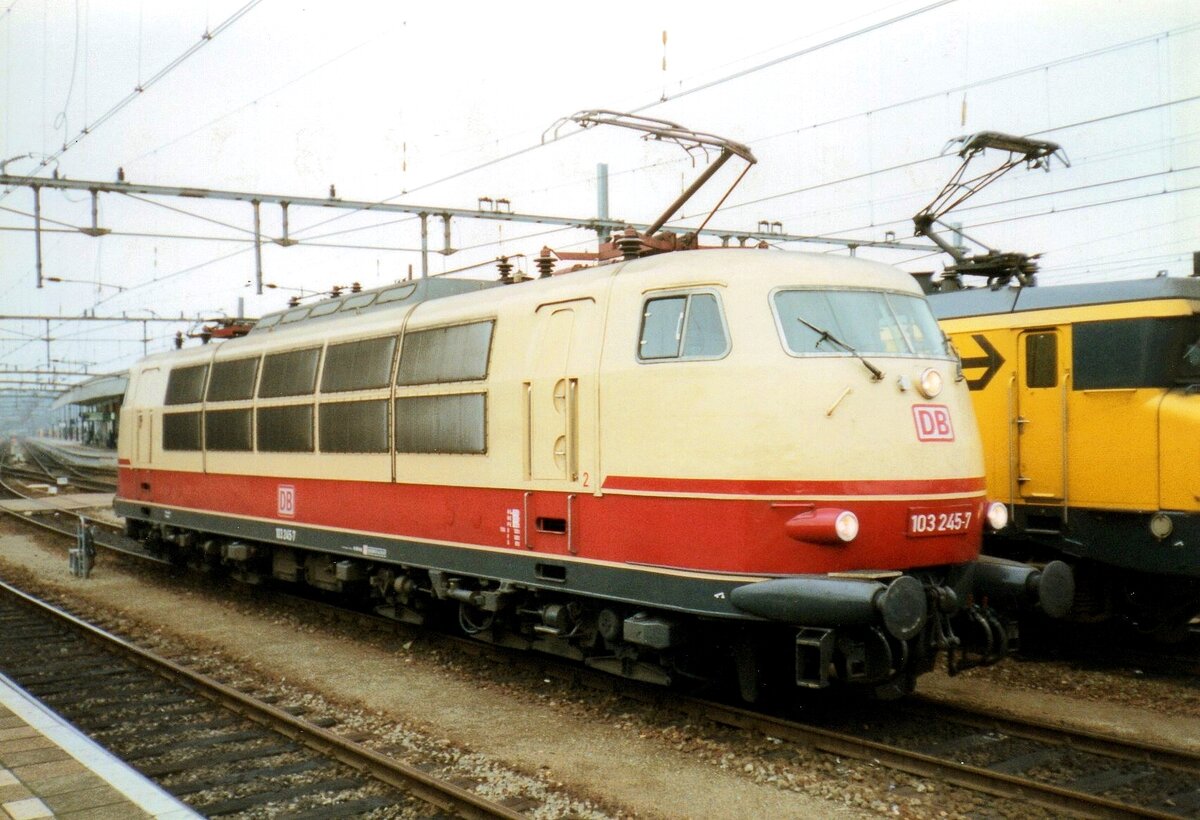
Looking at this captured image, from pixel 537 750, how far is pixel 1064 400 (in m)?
6.14

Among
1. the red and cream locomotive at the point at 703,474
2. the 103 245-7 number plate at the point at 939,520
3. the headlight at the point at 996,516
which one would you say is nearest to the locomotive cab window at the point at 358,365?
the red and cream locomotive at the point at 703,474

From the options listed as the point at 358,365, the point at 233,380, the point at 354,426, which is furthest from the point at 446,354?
the point at 233,380

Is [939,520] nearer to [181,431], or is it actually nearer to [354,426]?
[354,426]

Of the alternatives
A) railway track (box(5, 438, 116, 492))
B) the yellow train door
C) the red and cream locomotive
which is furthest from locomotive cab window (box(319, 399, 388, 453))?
railway track (box(5, 438, 116, 492))

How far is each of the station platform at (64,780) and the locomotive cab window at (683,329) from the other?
423cm

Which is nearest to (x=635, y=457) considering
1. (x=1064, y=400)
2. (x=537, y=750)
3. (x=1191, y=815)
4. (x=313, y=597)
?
(x=537, y=750)

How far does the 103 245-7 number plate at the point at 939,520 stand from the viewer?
7309 mm

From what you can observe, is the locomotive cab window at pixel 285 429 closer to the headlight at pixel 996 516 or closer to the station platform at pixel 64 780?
the station platform at pixel 64 780

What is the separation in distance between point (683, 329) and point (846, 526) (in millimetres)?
1824

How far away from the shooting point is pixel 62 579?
16.4 meters

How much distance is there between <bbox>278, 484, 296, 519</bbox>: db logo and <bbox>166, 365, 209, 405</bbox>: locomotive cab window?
10.4 ft

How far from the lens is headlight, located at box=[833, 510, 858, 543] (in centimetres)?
691

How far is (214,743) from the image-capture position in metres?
7.86

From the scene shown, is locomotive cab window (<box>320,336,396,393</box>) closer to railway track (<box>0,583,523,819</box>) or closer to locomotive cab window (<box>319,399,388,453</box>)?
locomotive cab window (<box>319,399,388,453</box>)
